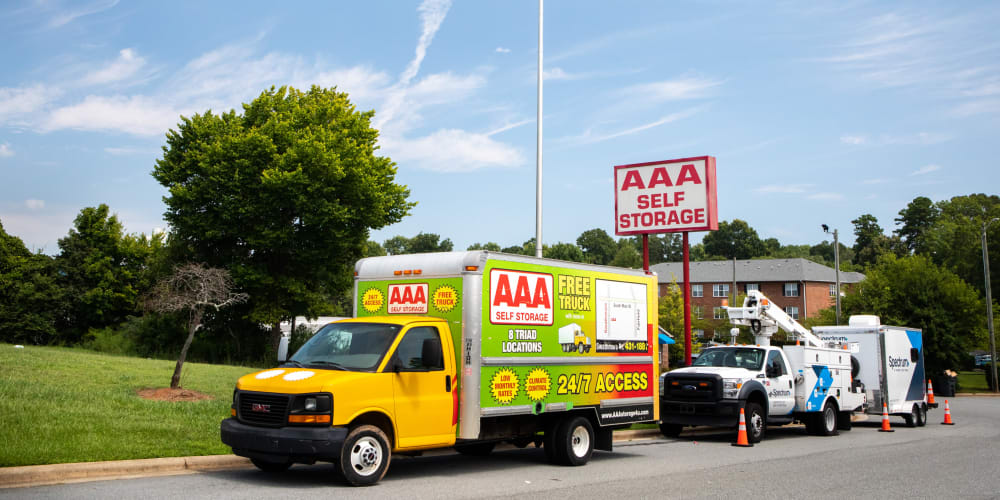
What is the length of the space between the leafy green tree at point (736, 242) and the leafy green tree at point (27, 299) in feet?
358

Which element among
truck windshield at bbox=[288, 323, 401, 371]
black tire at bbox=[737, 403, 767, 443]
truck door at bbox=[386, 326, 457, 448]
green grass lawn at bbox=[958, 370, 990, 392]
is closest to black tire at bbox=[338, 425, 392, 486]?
truck door at bbox=[386, 326, 457, 448]

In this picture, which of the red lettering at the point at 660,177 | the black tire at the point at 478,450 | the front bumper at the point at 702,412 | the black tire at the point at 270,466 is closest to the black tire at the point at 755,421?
the front bumper at the point at 702,412

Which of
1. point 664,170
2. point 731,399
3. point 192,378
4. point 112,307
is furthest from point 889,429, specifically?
point 112,307

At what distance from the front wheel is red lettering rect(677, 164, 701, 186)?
21.1 ft

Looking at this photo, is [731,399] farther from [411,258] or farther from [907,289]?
[907,289]

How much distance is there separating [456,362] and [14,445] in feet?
18.8

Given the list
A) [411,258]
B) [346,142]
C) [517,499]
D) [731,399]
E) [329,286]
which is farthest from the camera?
[329,286]

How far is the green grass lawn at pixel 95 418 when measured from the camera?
34.4ft

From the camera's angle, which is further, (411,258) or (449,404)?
(411,258)

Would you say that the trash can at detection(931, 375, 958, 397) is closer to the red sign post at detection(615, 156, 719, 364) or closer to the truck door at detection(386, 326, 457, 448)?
the red sign post at detection(615, 156, 719, 364)

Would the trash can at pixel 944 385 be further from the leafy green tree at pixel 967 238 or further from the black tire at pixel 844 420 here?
the leafy green tree at pixel 967 238

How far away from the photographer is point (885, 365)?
21.9m

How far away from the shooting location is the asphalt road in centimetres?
930

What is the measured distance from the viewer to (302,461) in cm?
945
